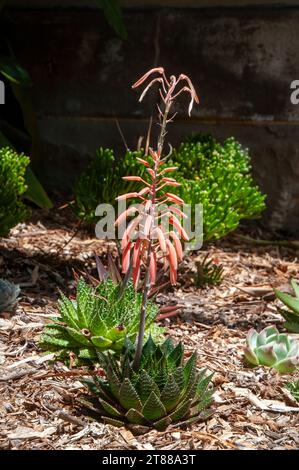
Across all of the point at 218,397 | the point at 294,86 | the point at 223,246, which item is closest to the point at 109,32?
the point at 294,86

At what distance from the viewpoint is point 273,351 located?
3.04 metres

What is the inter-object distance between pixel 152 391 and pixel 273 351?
2.51 ft

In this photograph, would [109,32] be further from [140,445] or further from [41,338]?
[140,445]

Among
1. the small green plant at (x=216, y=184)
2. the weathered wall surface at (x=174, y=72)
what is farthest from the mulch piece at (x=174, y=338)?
the weathered wall surface at (x=174, y=72)

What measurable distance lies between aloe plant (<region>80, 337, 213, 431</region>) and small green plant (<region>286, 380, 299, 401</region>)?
1.19 feet

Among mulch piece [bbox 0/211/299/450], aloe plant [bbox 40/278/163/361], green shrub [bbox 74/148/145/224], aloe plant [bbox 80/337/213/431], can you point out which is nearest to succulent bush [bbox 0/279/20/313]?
mulch piece [bbox 0/211/299/450]

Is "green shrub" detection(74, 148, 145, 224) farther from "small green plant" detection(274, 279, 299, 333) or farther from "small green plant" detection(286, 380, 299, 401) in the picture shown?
"small green plant" detection(286, 380, 299, 401)

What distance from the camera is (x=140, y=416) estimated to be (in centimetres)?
249

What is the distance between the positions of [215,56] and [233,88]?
23cm

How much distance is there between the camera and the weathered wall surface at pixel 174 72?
4.80 m

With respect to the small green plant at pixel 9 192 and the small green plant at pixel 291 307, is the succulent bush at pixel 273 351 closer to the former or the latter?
the small green plant at pixel 291 307

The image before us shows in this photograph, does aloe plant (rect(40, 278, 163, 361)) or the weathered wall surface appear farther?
the weathered wall surface

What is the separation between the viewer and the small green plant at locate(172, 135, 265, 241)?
3.94 meters

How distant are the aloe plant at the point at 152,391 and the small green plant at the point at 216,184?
1.40m
